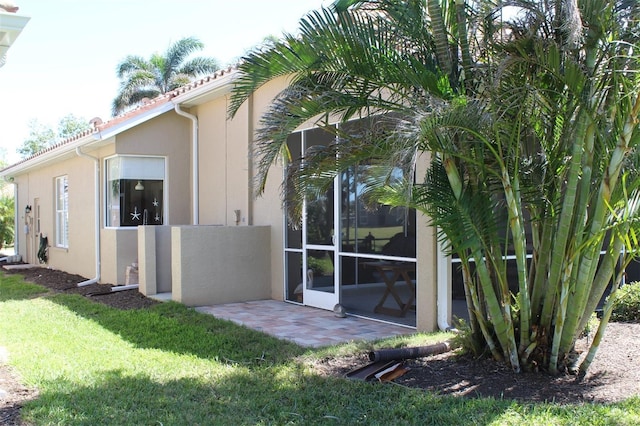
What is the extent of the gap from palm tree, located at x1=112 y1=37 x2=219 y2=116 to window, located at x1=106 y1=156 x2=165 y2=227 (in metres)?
20.1

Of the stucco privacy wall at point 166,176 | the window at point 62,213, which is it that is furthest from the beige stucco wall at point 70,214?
the stucco privacy wall at point 166,176

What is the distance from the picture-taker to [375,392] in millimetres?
5016

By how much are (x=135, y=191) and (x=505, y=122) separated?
938cm

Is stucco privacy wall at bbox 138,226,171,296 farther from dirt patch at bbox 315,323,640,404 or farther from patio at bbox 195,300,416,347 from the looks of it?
dirt patch at bbox 315,323,640,404

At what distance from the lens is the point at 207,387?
5332 mm

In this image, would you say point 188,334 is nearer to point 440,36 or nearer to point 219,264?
point 219,264

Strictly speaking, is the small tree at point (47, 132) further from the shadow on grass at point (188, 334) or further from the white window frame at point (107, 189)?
the shadow on grass at point (188, 334)

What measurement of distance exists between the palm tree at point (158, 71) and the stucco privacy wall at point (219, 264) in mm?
23016

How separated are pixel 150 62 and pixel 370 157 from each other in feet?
98.3

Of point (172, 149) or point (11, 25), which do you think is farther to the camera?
point (172, 149)

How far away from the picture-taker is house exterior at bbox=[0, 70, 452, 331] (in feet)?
27.2

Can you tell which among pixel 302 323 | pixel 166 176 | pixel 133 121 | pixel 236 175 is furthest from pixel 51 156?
pixel 302 323

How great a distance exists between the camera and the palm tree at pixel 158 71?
31797mm

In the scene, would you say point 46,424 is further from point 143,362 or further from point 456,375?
point 456,375
